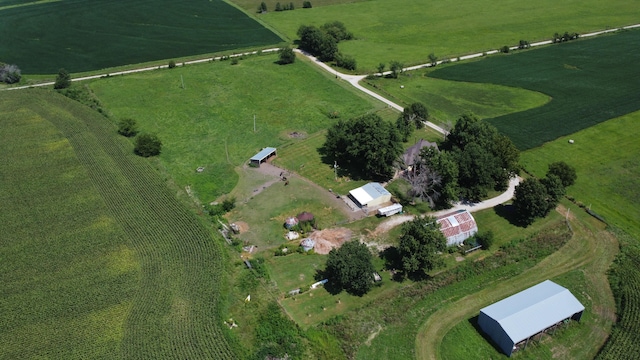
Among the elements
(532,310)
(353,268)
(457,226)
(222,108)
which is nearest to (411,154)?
(457,226)

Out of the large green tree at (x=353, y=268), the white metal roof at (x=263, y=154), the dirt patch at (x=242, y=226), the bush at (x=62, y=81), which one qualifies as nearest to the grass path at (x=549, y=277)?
the large green tree at (x=353, y=268)

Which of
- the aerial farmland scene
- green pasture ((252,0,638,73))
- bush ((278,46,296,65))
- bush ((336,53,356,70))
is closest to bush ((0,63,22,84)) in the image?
the aerial farmland scene

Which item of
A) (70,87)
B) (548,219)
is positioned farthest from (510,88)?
(70,87)

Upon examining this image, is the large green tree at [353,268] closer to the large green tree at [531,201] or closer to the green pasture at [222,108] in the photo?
the large green tree at [531,201]

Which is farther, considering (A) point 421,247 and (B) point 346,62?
(B) point 346,62

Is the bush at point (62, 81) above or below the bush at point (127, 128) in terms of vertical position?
above

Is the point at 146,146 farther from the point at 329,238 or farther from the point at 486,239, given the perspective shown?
the point at 486,239

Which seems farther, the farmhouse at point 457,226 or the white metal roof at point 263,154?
the white metal roof at point 263,154

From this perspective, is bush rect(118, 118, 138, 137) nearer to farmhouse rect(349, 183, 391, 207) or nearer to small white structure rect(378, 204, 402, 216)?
farmhouse rect(349, 183, 391, 207)
